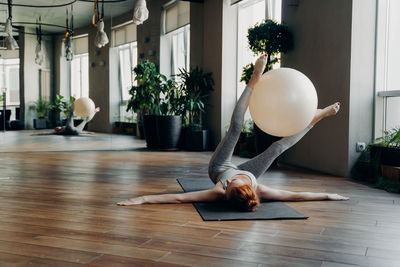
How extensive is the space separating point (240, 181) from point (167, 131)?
170 inches

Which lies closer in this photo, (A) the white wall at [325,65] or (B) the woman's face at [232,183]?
(B) the woman's face at [232,183]

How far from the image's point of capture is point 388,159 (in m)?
3.89

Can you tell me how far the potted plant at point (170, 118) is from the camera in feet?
22.5

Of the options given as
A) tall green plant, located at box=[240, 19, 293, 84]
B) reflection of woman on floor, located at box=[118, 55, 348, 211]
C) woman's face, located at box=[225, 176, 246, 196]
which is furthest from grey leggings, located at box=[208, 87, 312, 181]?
tall green plant, located at box=[240, 19, 293, 84]

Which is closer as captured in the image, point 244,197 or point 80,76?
point 244,197

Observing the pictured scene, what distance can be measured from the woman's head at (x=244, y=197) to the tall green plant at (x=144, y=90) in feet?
14.3

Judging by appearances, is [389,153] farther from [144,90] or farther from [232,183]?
[144,90]

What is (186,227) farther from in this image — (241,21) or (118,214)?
(241,21)

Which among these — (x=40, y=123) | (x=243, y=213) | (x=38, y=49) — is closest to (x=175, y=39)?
(x=38, y=49)

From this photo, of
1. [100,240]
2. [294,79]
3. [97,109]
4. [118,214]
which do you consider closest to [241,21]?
[97,109]

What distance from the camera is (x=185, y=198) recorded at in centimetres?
288

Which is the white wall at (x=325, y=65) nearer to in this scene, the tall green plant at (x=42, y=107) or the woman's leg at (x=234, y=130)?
the woman's leg at (x=234, y=130)

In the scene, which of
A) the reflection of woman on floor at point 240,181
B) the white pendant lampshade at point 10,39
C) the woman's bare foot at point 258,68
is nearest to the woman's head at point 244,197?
the reflection of woman on floor at point 240,181

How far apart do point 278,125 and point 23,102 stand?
453 centimetres
